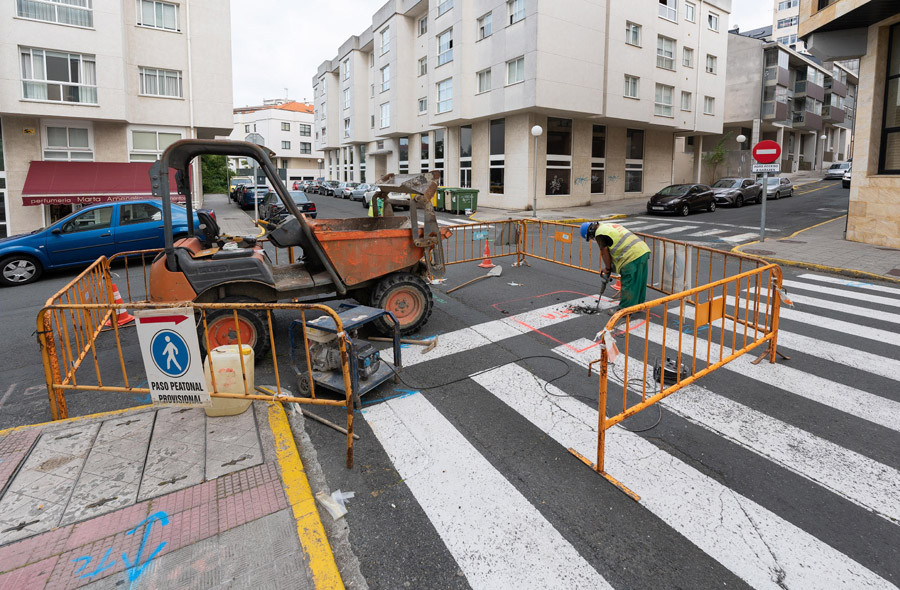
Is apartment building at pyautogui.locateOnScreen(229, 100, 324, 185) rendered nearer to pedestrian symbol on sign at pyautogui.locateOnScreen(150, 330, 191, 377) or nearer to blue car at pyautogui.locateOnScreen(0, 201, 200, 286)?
blue car at pyautogui.locateOnScreen(0, 201, 200, 286)

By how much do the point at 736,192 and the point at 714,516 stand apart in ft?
97.7

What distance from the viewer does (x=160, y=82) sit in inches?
907

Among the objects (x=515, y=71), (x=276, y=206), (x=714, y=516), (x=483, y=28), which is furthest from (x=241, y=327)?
(x=483, y=28)

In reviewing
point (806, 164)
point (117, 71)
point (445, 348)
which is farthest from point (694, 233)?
point (806, 164)

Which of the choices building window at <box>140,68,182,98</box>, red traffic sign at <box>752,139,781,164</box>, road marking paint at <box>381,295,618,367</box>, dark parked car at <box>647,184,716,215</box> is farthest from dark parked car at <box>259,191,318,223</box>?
dark parked car at <box>647,184,716,215</box>

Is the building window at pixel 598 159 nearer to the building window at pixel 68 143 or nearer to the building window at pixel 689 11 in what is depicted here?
the building window at pixel 689 11

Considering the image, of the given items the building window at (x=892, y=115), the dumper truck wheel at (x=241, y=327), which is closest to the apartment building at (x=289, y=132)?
the building window at (x=892, y=115)

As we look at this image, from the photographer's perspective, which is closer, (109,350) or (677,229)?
(109,350)

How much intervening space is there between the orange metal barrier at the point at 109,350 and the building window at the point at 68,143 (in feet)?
58.1

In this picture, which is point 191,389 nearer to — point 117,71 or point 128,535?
point 128,535

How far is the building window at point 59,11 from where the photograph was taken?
19.8 metres

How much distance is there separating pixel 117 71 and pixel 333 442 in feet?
77.2

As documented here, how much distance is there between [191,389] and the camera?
414 cm

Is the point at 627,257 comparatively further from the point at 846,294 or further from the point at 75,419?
the point at 75,419
